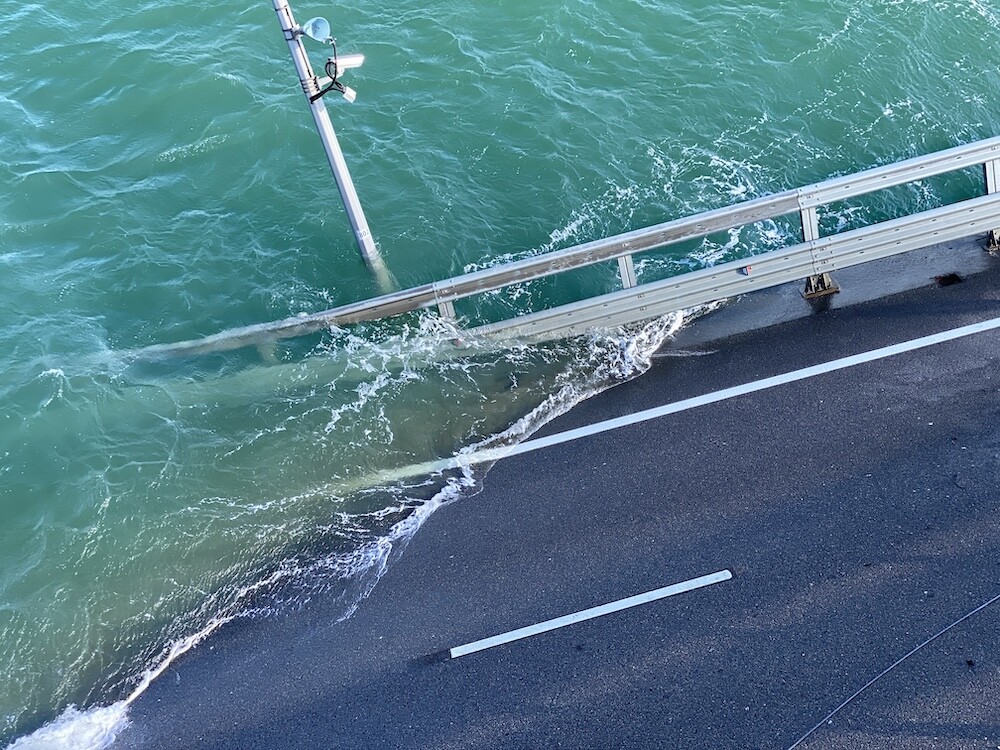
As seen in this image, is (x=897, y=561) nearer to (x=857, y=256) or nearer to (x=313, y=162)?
(x=857, y=256)

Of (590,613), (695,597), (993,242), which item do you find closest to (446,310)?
(590,613)

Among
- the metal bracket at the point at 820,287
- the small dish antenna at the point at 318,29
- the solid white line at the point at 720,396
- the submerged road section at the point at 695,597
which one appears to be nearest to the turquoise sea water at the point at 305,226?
A: the solid white line at the point at 720,396

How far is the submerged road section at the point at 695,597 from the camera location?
7.00 metres

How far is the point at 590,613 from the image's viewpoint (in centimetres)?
772

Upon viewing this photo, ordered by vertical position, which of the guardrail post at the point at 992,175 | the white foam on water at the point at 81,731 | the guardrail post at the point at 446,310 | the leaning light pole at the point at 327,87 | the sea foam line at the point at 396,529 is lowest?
the white foam on water at the point at 81,731

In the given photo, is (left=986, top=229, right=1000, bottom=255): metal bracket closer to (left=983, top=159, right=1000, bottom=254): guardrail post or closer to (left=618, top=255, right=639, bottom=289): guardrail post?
(left=983, top=159, right=1000, bottom=254): guardrail post

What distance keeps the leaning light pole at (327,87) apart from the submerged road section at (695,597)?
128 inches

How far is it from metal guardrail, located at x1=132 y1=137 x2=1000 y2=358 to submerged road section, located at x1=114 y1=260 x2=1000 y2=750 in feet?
3.15

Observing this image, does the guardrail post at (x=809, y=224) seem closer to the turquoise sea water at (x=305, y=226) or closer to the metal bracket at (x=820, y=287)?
the metal bracket at (x=820, y=287)

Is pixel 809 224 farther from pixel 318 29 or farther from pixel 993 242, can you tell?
pixel 318 29

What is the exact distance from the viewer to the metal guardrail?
32.1 ft

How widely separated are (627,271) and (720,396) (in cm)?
170

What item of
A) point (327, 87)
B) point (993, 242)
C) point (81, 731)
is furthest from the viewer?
point (993, 242)

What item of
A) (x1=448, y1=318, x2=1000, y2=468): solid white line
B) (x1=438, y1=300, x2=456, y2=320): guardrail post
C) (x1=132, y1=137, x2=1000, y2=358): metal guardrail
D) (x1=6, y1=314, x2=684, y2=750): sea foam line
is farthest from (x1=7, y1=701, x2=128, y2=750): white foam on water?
(x1=438, y1=300, x2=456, y2=320): guardrail post
